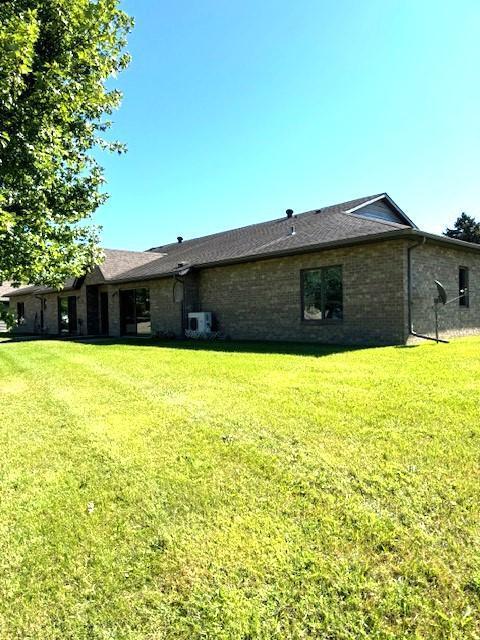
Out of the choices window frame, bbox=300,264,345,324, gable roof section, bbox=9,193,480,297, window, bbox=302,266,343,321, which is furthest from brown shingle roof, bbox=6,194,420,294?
window, bbox=302,266,343,321

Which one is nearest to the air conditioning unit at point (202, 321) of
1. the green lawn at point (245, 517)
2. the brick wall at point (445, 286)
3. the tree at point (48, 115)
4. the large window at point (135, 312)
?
the large window at point (135, 312)

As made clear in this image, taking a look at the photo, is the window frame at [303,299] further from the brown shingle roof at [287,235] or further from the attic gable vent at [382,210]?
the attic gable vent at [382,210]

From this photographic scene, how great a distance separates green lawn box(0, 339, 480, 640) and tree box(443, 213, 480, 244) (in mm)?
35975

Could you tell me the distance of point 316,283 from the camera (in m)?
12.6

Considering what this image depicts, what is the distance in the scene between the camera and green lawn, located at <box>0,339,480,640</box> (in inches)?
74.3

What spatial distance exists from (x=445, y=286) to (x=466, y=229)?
93.7 feet

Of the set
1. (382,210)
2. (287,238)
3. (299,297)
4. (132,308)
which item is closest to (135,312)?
(132,308)

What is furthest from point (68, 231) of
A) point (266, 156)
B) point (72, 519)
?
point (266, 156)

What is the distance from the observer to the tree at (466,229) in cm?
3566

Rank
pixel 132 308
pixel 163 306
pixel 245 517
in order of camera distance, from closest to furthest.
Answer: pixel 245 517
pixel 163 306
pixel 132 308

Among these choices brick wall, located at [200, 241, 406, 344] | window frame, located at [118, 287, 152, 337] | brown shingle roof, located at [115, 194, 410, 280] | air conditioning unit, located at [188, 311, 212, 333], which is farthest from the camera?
window frame, located at [118, 287, 152, 337]

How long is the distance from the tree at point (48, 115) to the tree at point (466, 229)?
36.7 meters

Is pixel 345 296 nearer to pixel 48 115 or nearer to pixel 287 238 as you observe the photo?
pixel 287 238

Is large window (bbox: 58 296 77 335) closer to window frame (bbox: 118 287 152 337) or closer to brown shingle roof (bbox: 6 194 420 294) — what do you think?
brown shingle roof (bbox: 6 194 420 294)
